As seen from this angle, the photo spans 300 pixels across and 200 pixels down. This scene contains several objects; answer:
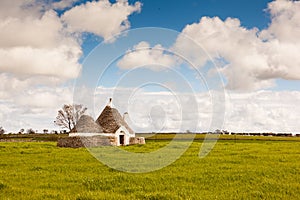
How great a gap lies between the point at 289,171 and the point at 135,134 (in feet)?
114

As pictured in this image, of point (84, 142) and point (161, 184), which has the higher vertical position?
point (84, 142)

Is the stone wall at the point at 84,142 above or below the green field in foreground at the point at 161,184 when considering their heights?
above

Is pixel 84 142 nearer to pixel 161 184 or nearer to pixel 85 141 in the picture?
pixel 85 141

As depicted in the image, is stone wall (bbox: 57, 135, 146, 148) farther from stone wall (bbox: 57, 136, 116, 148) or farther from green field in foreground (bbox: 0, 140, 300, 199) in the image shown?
green field in foreground (bbox: 0, 140, 300, 199)

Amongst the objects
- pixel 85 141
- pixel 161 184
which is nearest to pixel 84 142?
pixel 85 141

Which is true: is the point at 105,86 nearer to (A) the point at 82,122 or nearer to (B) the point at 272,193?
(B) the point at 272,193

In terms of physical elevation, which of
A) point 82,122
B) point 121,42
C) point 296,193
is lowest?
point 296,193

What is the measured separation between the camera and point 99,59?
61.2ft

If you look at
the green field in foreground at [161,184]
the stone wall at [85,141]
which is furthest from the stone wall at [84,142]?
the green field in foreground at [161,184]

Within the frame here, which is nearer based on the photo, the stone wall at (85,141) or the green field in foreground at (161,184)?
the green field in foreground at (161,184)

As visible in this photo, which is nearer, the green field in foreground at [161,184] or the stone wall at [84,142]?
the green field in foreground at [161,184]

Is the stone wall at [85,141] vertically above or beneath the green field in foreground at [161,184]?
above

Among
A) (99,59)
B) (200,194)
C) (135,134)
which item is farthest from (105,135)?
(200,194)

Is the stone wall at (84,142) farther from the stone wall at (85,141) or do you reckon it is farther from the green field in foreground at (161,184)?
the green field in foreground at (161,184)
